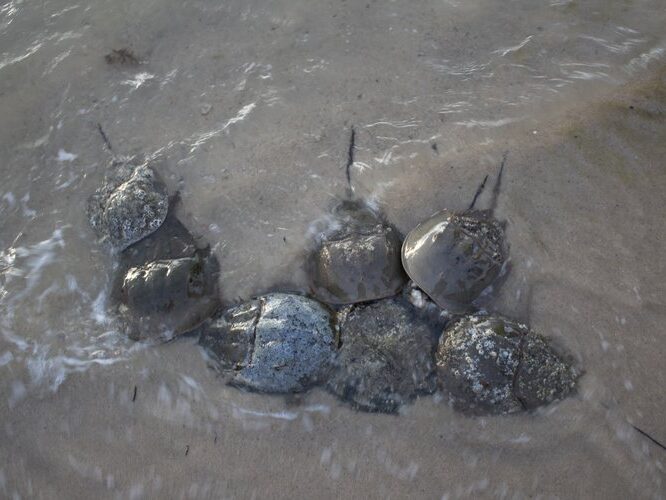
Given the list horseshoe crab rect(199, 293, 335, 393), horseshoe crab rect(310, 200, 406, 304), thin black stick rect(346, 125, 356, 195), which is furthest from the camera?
thin black stick rect(346, 125, 356, 195)

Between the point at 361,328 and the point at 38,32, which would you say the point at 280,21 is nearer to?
the point at 38,32

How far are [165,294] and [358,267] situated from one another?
99 centimetres

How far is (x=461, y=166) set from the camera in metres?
3.03

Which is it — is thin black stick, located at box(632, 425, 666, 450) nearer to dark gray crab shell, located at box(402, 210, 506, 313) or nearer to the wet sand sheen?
the wet sand sheen

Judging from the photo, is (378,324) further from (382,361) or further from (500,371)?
(500,371)

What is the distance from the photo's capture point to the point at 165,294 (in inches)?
Result: 105

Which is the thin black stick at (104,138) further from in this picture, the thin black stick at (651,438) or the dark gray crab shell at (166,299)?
the thin black stick at (651,438)

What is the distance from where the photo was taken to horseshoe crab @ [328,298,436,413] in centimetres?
254

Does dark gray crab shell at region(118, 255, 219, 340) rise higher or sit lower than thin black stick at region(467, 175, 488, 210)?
lower

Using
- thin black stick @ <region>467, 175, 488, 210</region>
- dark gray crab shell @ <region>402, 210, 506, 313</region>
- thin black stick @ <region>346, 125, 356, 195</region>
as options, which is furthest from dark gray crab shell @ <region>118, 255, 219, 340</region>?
thin black stick @ <region>467, 175, 488, 210</region>

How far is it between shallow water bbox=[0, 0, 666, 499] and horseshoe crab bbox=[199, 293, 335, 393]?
0.13 metres

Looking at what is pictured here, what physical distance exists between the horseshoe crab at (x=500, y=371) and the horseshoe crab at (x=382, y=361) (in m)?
0.11

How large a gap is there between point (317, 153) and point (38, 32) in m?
2.44

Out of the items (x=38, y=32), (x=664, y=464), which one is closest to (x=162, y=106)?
(x=38, y=32)
